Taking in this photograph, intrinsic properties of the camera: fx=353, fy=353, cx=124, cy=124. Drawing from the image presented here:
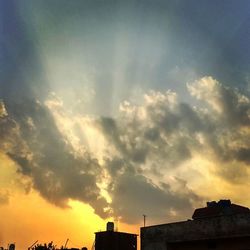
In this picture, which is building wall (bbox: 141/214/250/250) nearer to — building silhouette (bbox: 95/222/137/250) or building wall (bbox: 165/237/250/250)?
building wall (bbox: 165/237/250/250)

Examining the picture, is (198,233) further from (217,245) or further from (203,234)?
(217,245)

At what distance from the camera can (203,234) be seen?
20.9 metres

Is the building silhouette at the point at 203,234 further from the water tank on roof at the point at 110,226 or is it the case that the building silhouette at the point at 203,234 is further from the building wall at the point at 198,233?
the water tank on roof at the point at 110,226

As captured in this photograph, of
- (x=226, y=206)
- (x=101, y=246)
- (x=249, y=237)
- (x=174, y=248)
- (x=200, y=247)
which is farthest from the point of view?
(x=226, y=206)

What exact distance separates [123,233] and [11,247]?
16.9 meters

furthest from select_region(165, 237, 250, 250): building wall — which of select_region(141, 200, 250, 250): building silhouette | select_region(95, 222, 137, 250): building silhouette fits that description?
select_region(95, 222, 137, 250): building silhouette

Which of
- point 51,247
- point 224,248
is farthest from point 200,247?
point 51,247

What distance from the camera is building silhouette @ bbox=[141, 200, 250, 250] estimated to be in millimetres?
19312

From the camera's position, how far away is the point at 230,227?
1970 centimetres

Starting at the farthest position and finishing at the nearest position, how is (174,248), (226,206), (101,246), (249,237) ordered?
(226,206) → (101,246) → (174,248) → (249,237)

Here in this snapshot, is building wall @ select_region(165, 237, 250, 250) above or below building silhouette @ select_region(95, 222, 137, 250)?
below

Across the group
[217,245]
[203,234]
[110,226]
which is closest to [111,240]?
[110,226]

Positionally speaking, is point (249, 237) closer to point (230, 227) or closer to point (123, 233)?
point (230, 227)

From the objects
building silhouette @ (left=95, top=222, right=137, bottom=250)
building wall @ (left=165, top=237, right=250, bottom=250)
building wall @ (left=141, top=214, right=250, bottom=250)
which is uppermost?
building silhouette @ (left=95, top=222, right=137, bottom=250)
